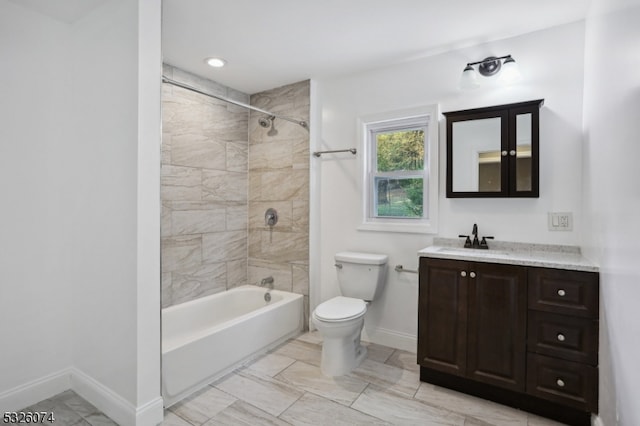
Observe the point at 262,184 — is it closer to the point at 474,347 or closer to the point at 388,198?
the point at 388,198

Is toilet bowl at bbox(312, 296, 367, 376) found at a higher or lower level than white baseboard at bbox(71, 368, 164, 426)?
higher

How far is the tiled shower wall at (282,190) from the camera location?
318 cm

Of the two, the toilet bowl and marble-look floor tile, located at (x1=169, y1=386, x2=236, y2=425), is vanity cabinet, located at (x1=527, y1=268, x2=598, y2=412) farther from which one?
marble-look floor tile, located at (x1=169, y1=386, x2=236, y2=425)

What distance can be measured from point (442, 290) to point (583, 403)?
2.92 feet

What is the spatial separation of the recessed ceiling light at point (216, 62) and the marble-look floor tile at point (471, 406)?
293 cm

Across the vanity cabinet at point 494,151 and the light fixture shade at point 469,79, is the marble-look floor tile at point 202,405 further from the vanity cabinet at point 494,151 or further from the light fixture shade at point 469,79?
the light fixture shade at point 469,79

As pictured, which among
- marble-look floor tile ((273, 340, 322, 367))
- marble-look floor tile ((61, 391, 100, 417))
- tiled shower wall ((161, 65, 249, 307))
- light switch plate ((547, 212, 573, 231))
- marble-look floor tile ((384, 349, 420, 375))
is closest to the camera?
marble-look floor tile ((61, 391, 100, 417))

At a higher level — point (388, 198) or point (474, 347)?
point (388, 198)

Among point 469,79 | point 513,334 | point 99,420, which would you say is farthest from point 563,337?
point 99,420

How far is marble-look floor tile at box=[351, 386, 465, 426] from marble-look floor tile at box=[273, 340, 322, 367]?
1.81 feet

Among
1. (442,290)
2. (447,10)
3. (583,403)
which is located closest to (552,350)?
(583,403)

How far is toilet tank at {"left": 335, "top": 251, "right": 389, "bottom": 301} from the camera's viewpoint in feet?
8.79

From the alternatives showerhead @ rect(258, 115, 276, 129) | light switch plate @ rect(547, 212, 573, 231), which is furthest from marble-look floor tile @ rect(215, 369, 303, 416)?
showerhead @ rect(258, 115, 276, 129)

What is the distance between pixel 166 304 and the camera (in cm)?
280
